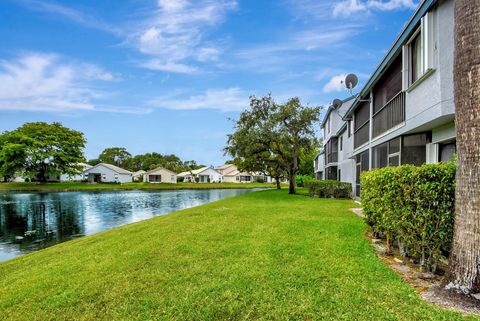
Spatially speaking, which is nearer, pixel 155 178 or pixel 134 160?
pixel 155 178

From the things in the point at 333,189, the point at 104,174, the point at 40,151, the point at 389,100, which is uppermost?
the point at 40,151

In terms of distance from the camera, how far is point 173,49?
19.5 meters

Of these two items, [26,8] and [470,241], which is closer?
[470,241]

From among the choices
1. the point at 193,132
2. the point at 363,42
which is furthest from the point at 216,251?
the point at 193,132

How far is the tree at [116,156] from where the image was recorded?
88125mm

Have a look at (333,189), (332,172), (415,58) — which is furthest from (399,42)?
(332,172)

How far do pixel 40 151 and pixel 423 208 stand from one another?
59341mm

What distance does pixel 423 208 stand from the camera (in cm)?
441

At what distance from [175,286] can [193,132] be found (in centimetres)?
4528

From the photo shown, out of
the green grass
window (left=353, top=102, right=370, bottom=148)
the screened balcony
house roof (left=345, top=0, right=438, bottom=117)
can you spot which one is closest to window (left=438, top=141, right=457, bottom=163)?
the screened balcony

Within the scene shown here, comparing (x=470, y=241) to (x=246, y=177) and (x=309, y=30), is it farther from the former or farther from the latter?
(x=246, y=177)

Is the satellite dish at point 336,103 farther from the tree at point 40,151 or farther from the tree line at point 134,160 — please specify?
the tree line at point 134,160

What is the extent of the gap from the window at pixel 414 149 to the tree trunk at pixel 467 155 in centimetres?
626

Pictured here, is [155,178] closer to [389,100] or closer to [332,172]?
[332,172]
